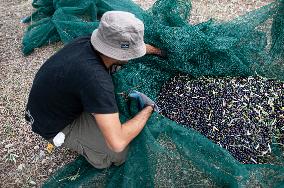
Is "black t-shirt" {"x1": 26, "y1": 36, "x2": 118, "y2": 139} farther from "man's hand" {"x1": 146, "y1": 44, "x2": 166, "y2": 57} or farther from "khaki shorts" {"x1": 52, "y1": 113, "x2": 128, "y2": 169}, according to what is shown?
"man's hand" {"x1": 146, "y1": 44, "x2": 166, "y2": 57}

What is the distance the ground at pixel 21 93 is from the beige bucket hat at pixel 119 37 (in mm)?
1244

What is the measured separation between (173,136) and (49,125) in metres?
0.89

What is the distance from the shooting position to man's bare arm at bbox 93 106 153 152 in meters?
2.46

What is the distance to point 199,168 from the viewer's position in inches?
107

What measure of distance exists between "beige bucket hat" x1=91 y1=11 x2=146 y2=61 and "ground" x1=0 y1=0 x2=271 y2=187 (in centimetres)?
124

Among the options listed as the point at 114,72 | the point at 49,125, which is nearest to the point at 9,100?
the point at 49,125

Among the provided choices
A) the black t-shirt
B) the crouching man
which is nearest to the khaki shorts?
the crouching man

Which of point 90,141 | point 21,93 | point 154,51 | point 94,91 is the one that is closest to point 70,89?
point 94,91

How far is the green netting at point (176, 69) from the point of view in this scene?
2.72 metres

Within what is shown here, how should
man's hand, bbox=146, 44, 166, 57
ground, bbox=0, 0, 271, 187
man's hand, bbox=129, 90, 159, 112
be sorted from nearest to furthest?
man's hand, bbox=129, 90, 159, 112 → ground, bbox=0, 0, 271, 187 → man's hand, bbox=146, 44, 166, 57

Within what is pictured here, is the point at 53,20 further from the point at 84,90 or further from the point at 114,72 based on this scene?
the point at 84,90

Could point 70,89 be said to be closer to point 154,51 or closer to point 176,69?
point 154,51

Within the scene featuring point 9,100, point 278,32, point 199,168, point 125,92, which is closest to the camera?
point 199,168

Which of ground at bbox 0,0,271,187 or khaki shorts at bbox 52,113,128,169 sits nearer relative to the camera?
khaki shorts at bbox 52,113,128,169
